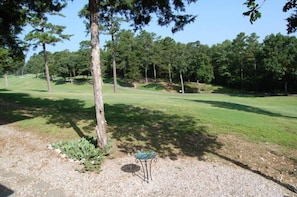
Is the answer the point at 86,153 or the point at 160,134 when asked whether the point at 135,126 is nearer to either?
the point at 160,134

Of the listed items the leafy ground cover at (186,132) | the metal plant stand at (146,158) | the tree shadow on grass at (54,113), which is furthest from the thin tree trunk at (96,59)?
the tree shadow on grass at (54,113)

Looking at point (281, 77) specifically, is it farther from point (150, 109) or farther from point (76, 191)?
point (76, 191)

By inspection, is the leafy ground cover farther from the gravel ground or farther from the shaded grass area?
the gravel ground

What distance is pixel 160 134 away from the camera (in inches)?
353

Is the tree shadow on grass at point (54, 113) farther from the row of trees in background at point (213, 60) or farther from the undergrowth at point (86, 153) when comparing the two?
the row of trees in background at point (213, 60)

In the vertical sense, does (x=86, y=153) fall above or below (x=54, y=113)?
below

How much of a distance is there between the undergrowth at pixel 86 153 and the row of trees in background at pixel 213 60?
33994 mm

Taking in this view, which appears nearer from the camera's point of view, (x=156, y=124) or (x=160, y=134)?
(x=160, y=134)

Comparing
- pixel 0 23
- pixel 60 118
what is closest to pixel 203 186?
pixel 60 118

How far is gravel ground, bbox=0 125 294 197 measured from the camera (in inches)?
202

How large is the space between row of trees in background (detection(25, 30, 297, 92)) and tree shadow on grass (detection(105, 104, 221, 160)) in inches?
1188

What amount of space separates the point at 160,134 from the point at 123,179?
3.48 meters

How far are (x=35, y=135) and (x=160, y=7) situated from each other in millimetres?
6194

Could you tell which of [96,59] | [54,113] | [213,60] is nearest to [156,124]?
[96,59]
